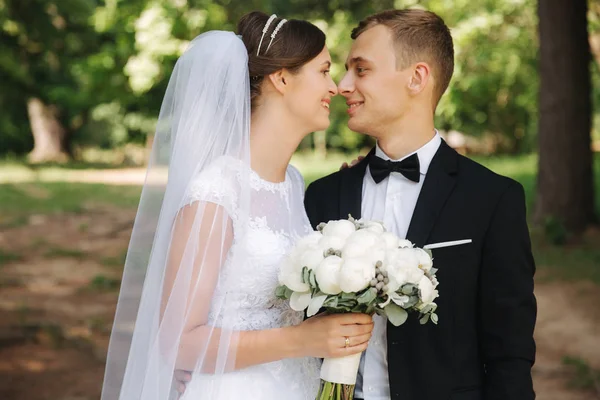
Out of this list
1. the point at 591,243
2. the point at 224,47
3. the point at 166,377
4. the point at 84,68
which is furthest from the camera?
the point at 84,68

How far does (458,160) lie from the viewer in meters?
3.05

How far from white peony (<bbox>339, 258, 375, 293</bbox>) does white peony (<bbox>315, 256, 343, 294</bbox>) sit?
2cm

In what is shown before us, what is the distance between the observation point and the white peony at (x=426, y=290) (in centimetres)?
245

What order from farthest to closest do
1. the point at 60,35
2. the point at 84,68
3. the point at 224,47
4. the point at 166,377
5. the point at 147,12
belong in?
1. the point at 84,68
2. the point at 147,12
3. the point at 60,35
4. the point at 224,47
5. the point at 166,377

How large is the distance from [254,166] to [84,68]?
24041 mm

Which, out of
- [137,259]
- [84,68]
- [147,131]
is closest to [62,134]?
[147,131]

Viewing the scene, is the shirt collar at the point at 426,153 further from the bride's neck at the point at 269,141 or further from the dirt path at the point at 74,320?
the dirt path at the point at 74,320

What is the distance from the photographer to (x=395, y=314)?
8.13ft

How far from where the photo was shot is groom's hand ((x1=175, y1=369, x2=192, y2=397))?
9.33 ft

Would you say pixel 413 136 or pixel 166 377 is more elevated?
pixel 413 136

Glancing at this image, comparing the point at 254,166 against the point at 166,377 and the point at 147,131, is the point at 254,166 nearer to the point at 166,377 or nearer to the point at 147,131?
the point at 166,377

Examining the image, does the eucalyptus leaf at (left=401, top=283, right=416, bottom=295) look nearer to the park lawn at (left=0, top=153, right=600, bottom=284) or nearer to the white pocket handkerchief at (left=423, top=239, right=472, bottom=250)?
the white pocket handkerchief at (left=423, top=239, right=472, bottom=250)

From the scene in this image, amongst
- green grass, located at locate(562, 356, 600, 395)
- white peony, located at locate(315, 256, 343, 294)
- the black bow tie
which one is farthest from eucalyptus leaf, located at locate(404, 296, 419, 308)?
green grass, located at locate(562, 356, 600, 395)

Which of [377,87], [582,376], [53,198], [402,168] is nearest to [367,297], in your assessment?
[402,168]
